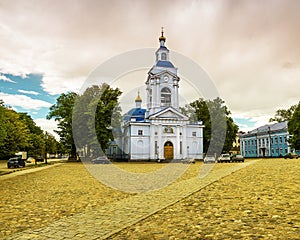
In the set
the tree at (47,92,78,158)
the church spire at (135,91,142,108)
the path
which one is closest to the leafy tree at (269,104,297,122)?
the church spire at (135,91,142,108)

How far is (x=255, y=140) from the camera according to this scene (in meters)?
96.4

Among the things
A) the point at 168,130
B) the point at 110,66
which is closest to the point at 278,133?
the point at 168,130

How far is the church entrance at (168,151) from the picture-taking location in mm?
55000

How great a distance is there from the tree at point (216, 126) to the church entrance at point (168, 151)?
31.7ft

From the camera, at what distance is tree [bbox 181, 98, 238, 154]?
60.0 m

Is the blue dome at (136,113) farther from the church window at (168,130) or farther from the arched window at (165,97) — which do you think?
the church window at (168,130)

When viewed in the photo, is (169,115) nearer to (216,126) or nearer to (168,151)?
(168,151)

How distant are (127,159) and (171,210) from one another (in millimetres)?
47607

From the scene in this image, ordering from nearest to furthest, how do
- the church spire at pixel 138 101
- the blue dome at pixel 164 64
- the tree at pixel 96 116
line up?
the tree at pixel 96 116 < the blue dome at pixel 164 64 < the church spire at pixel 138 101

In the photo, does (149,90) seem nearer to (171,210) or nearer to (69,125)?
(69,125)

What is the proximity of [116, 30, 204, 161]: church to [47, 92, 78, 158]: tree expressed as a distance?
10.2 m

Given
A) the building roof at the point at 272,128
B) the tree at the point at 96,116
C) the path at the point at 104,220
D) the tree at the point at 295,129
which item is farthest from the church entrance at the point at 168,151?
the path at the point at 104,220

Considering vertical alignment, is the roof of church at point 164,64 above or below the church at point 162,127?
above

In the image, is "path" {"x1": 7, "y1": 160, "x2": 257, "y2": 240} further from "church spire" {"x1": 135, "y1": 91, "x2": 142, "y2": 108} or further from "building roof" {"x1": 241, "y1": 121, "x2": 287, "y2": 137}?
"building roof" {"x1": 241, "y1": 121, "x2": 287, "y2": 137}
